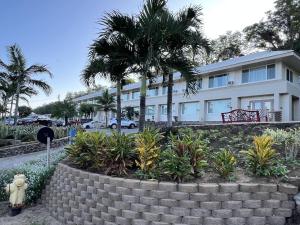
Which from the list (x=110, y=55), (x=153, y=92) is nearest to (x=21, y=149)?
(x=110, y=55)

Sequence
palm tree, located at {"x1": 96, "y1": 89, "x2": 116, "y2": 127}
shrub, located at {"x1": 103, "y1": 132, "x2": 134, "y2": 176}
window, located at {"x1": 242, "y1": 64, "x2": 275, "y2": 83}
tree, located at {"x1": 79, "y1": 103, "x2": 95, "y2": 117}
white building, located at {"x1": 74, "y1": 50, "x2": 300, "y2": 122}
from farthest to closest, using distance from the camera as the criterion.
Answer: tree, located at {"x1": 79, "y1": 103, "x2": 95, "y2": 117} < palm tree, located at {"x1": 96, "y1": 89, "x2": 116, "y2": 127} < window, located at {"x1": 242, "y1": 64, "x2": 275, "y2": 83} < white building, located at {"x1": 74, "y1": 50, "x2": 300, "y2": 122} < shrub, located at {"x1": 103, "y1": 132, "x2": 134, "y2": 176}

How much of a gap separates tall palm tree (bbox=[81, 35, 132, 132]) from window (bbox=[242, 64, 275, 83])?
1468 centimetres

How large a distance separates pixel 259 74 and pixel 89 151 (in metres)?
20.3

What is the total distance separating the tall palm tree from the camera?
1055 centimetres

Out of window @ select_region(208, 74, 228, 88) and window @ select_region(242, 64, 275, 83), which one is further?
window @ select_region(208, 74, 228, 88)

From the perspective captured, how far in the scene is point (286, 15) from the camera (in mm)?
38844

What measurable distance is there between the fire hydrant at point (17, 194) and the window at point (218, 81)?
72.9 feet

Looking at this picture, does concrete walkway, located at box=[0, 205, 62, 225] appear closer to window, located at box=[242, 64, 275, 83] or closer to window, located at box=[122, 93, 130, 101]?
window, located at box=[242, 64, 275, 83]

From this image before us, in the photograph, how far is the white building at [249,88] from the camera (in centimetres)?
2206

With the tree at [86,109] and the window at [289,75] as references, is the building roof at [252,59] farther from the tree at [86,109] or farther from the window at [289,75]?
the tree at [86,109]

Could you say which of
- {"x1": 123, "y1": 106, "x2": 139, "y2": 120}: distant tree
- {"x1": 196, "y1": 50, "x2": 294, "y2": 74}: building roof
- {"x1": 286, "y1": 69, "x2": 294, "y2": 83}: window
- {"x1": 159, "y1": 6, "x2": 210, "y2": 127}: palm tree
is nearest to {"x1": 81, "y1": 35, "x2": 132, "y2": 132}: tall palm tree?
{"x1": 159, "y1": 6, "x2": 210, "y2": 127}: palm tree

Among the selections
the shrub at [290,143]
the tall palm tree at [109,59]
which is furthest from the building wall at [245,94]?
the shrub at [290,143]

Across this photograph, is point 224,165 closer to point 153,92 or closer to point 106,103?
point 153,92

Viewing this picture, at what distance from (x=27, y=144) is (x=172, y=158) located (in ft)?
41.9
